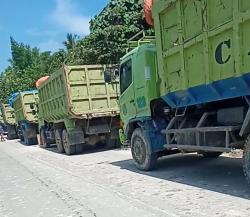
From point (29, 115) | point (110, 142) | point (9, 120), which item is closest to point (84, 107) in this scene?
point (110, 142)

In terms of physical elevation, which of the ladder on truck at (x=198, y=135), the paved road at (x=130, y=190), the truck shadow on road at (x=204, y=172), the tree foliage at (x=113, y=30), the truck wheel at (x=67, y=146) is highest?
the tree foliage at (x=113, y=30)

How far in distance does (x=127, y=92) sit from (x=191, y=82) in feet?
9.51

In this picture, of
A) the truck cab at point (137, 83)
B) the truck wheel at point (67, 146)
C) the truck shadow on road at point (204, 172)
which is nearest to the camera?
the truck shadow on road at point (204, 172)

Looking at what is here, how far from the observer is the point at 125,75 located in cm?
1057

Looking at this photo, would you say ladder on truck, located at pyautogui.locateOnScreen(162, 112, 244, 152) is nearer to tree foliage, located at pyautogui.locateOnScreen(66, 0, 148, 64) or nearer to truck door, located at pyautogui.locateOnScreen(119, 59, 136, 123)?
truck door, located at pyautogui.locateOnScreen(119, 59, 136, 123)

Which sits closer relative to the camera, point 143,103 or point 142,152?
point 143,103

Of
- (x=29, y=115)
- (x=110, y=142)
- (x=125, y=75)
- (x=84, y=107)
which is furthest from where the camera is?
(x=29, y=115)

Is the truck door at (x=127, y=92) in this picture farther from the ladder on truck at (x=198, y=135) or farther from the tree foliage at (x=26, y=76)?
the tree foliage at (x=26, y=76)

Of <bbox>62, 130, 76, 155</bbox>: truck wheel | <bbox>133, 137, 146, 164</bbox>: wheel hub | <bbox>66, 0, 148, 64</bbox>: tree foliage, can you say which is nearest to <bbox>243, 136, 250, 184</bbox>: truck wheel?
<bbox>133, 137, 146, 164</bbox>: wheel hub

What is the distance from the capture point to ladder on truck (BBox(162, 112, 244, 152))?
7.19 meters

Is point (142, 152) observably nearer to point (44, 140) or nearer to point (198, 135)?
point (198, 135)

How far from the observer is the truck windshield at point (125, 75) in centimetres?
1029

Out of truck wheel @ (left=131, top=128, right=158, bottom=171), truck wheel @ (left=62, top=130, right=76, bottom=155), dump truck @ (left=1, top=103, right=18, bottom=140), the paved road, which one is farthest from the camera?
dump truck @ (left=1, top=103, right=18, bottom=140)

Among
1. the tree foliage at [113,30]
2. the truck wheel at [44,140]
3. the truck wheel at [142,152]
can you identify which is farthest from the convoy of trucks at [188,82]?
the truck wheel at [44,140]
